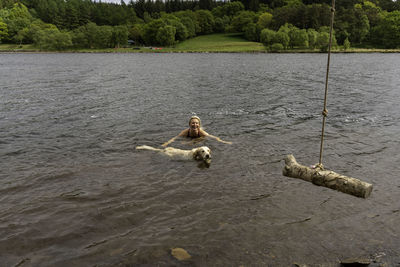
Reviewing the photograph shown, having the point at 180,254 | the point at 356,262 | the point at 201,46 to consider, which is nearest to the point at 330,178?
the point at 356,262

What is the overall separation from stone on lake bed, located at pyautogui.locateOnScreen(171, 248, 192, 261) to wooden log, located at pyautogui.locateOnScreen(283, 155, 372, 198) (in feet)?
12.4

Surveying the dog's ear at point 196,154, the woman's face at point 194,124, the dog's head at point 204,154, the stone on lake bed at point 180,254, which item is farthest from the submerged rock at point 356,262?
the woman's face at point 194,124

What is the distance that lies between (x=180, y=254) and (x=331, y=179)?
164 inches

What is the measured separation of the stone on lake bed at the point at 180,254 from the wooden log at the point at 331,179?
377 cm

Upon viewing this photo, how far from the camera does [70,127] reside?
17859 mm

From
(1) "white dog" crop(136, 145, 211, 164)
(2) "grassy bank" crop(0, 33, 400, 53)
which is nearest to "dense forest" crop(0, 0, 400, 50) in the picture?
(2) "grassy bank" crop(0, 33, 400, 53)

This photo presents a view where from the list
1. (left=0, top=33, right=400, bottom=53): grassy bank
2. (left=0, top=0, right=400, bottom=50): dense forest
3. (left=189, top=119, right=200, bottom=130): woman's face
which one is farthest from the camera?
(left=0, top=33, right=400, bottom=53): grassy bank

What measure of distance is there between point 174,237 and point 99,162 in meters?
6.11

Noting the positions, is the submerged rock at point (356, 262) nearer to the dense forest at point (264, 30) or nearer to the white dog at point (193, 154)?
the white dog at point (193, 154)

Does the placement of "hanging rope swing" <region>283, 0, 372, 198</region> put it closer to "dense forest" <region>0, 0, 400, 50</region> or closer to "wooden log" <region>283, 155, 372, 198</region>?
"wooden log" <region>283, 155, 372, 198</region>

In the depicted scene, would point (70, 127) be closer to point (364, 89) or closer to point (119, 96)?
point (119, 96)

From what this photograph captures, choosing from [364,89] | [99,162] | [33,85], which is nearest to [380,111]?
[364,89]

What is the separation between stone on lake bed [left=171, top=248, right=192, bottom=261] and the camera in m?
6.61

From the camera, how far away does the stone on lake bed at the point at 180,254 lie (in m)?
6.61
